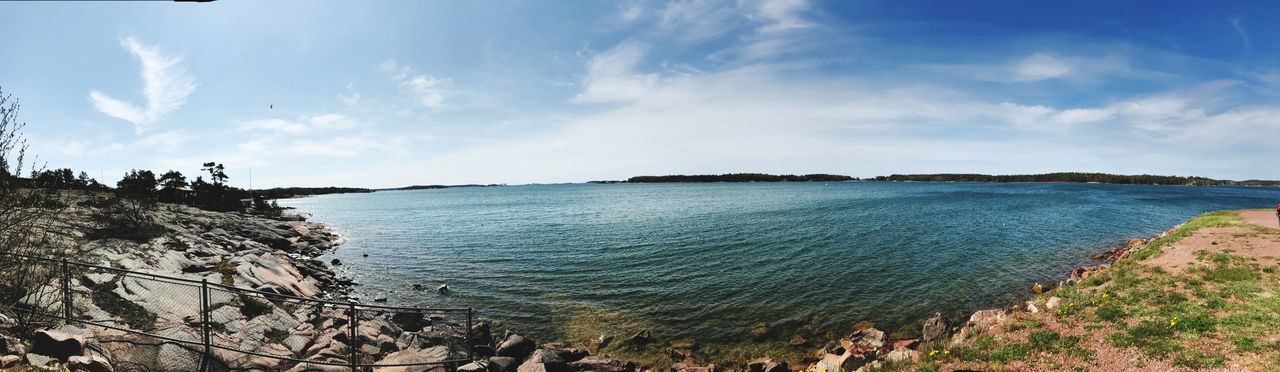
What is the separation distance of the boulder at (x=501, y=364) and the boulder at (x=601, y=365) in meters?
1.63

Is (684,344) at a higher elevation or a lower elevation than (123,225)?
lower

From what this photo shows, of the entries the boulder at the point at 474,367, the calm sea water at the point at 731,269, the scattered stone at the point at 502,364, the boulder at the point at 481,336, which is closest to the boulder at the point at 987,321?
the calm sea water at the point at 731,269

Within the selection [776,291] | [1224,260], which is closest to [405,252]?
[776,291]

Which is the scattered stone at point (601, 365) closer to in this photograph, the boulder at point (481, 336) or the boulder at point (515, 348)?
the boulder at point (515, 348)

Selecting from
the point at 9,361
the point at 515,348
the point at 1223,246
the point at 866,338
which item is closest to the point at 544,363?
the point at 515,348

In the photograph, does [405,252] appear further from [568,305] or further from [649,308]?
[649,308]

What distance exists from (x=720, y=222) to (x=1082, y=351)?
43.3m

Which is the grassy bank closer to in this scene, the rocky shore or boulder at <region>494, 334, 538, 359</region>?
the rocky shore

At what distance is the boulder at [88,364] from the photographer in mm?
8500

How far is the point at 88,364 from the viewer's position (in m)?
8.69

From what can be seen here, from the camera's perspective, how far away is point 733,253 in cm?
3225

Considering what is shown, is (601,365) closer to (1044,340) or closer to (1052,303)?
(1044,340)

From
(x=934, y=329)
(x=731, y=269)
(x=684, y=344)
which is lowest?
(x=684, y=344)

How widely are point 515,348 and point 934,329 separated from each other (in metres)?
13.7
